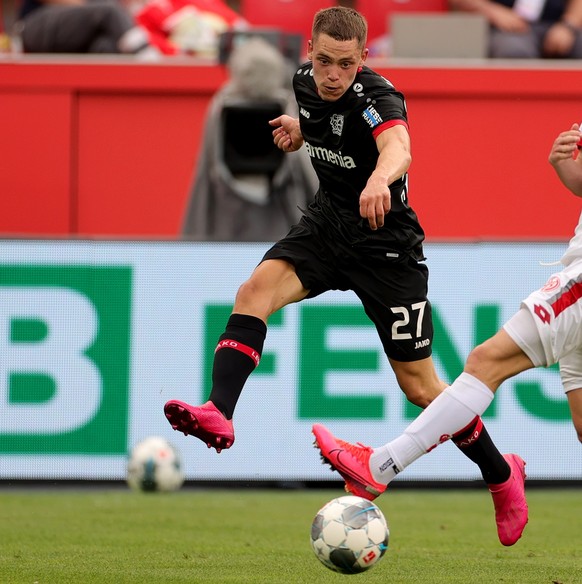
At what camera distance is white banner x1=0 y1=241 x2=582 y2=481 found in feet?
32.3

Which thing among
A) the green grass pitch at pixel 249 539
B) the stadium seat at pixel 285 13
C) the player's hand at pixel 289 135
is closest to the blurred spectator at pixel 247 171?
the stadium seat at pixel 285 13

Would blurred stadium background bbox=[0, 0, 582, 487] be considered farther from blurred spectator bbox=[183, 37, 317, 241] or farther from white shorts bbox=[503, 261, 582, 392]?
white shorts bbox=[503, 261, 582, 392]

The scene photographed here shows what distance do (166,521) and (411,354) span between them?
8.27 ft

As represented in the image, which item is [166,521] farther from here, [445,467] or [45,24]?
[45,24]

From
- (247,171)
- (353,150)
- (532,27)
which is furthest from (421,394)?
(532,27)

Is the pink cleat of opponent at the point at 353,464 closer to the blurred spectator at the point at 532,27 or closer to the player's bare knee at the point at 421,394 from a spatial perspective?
the player's bare knee at the point at 421,394

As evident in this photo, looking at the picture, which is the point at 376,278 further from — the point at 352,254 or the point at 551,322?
the point at 551,322

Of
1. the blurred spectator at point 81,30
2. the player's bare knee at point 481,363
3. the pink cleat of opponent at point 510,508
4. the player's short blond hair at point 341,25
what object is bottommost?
the pink cleat of opponent at point 510,508

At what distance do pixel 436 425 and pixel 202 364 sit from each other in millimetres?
4193

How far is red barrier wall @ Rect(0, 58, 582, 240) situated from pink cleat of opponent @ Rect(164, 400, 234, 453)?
233 inches

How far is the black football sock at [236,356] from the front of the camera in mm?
6199

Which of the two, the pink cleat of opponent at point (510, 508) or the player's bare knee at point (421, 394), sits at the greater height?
the player's bare knee at point (421, 394)

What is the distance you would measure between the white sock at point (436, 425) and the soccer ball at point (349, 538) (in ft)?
0.96

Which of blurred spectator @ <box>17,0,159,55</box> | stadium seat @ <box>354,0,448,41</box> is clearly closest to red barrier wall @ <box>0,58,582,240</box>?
blurred spectator @ <box>17,0,159,55</box>
